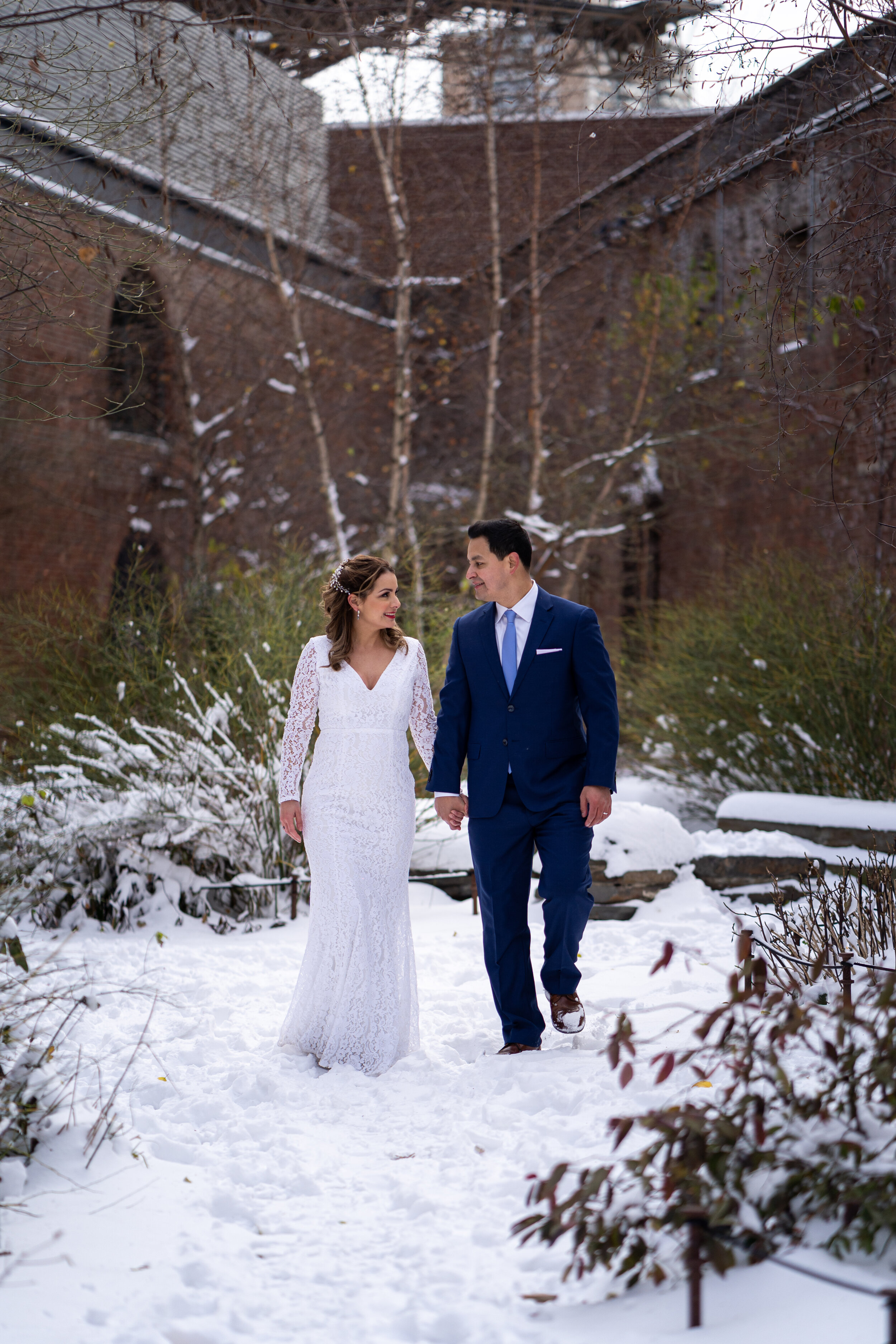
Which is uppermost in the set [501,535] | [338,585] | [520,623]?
[501,535]

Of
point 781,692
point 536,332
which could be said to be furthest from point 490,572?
point 536,332

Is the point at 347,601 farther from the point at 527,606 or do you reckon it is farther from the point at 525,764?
the point at 525,764

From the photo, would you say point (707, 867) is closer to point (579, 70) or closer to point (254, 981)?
point (254, 981)

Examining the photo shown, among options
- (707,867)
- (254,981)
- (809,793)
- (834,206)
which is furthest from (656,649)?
(834,206)

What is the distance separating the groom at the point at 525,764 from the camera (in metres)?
4.09

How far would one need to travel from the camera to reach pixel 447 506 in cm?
1590

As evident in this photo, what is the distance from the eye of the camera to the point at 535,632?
4191 millimetres

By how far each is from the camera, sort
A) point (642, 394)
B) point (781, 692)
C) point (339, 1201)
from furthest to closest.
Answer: point (642, 394) < point (781, 692) < point (339, 1201)

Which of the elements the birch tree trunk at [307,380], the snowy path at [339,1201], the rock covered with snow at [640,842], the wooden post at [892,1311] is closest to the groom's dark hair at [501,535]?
the snowy path at [339,1201]

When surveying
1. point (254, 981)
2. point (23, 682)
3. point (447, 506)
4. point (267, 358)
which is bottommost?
point (254, 981)

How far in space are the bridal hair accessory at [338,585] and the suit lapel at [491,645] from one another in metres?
0.54

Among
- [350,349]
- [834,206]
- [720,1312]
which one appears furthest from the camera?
[350,349]

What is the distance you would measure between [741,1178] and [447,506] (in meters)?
14.1

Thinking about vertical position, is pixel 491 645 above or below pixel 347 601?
below
